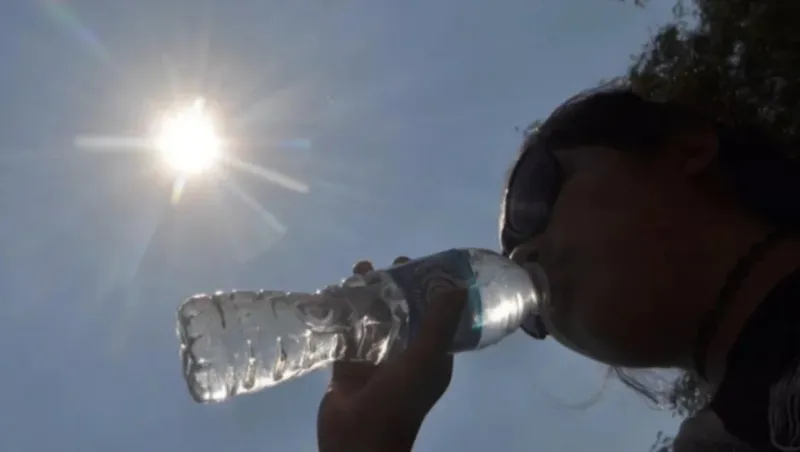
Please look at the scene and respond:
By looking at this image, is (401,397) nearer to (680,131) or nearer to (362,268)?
(362,268)

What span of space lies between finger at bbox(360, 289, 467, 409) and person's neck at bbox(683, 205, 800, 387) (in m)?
0.47

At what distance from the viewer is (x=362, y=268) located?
79.7 inches

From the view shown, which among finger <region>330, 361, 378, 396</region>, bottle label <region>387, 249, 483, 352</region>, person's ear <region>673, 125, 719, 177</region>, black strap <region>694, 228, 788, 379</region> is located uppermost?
person's ear <region>673, 125, 719, 177</region>

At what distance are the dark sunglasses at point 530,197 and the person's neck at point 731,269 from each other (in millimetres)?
384

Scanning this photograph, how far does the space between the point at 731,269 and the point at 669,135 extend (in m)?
0.36

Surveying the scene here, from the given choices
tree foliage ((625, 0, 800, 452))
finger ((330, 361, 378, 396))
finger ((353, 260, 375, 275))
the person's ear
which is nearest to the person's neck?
the person's ear

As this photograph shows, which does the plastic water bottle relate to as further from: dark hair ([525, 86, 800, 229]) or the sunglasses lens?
dark hair ([525, 86, 800, 229])

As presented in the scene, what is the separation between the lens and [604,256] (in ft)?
5.38

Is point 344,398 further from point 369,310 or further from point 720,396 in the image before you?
point 720,396

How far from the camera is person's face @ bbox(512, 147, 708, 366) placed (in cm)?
158

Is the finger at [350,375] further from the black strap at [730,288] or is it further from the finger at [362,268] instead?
the black strap at [730,288]

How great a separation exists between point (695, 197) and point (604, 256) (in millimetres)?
221

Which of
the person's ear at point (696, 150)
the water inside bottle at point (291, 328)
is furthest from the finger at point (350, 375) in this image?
the person's ear at point (696, 150)

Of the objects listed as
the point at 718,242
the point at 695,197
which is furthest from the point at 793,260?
the point at 695,197
